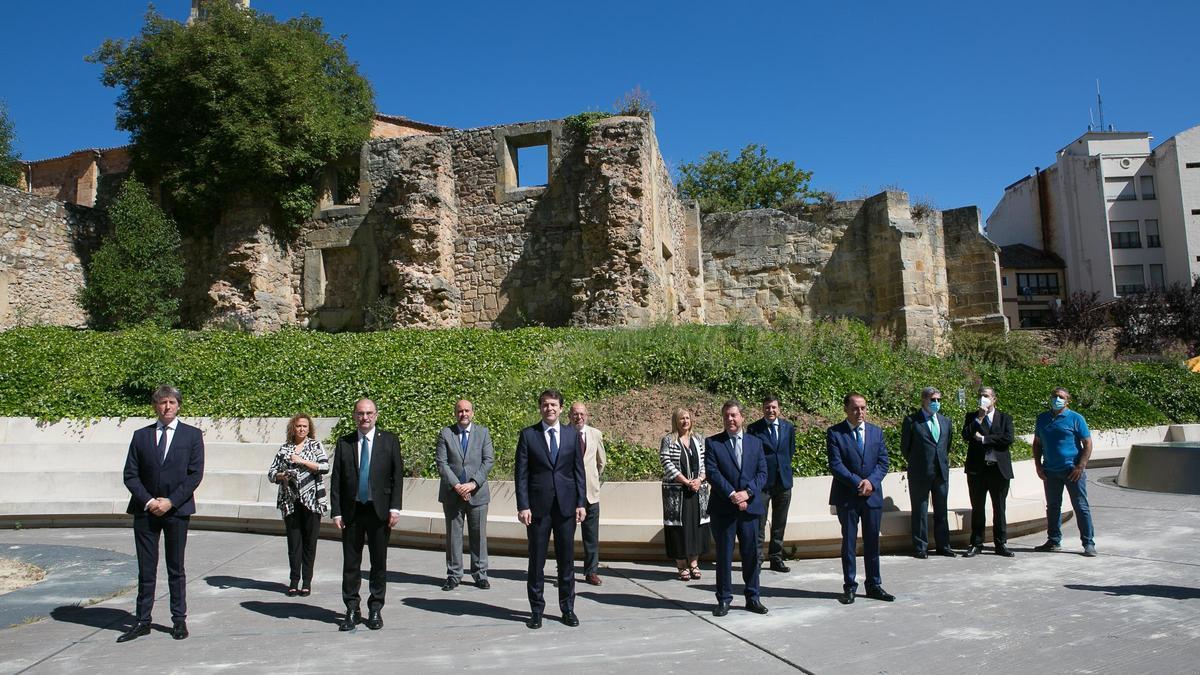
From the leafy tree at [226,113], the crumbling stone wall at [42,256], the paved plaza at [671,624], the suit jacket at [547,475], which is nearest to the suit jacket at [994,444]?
the paved plaza at [671,624]

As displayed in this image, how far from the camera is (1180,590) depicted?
6254 millimetres

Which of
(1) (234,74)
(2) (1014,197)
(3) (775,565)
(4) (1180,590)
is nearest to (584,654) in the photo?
(3) (775,565)

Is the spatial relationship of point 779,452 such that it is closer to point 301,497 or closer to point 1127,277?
point 301,497

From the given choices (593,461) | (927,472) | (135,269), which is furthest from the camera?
(135,269)

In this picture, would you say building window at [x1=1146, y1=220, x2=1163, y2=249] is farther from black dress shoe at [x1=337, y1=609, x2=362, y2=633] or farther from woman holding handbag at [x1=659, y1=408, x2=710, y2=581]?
black dress shoe at [x1=337, y1=609, x2=362, y2=633]

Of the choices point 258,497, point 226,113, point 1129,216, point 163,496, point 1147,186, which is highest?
point 1147,186

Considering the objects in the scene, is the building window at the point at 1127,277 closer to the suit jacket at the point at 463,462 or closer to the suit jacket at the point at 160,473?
the suit jacket at the point at 463,462

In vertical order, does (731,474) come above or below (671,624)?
above

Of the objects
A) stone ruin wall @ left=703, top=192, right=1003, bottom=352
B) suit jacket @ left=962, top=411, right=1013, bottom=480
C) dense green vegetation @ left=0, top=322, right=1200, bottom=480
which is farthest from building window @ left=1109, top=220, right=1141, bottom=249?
suit jacket @ left=962, top=411, right=1013, bottom=480

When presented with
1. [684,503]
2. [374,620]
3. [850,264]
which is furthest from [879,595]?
[850,264]

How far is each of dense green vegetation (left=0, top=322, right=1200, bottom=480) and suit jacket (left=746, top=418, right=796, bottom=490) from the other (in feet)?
5.89

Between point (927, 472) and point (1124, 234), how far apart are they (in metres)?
40.7

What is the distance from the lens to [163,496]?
221 inches

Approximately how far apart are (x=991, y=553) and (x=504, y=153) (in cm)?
1424
